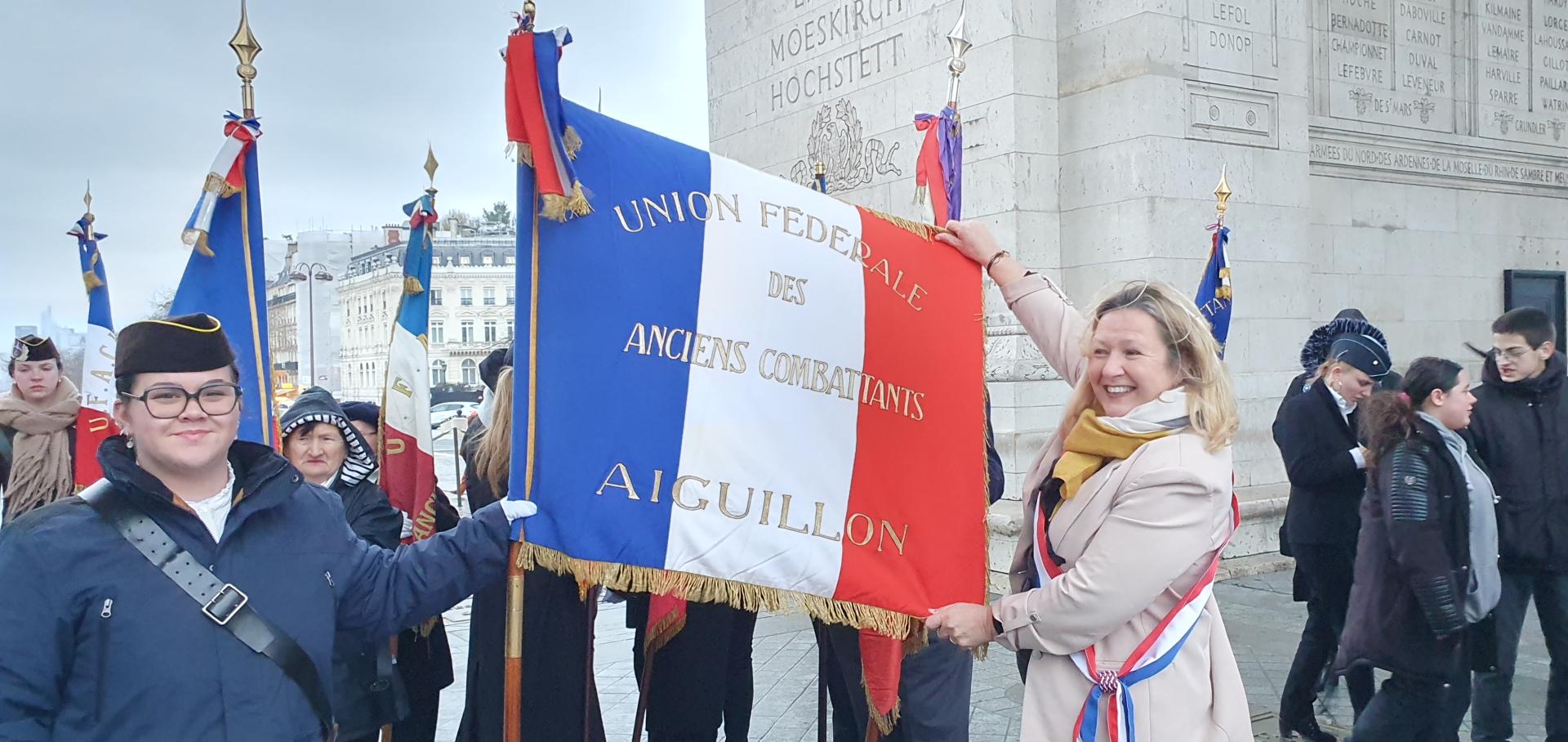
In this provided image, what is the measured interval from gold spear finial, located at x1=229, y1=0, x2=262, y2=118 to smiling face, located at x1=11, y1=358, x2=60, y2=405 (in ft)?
9.52

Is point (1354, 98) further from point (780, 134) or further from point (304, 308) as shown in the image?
point (304, 308)

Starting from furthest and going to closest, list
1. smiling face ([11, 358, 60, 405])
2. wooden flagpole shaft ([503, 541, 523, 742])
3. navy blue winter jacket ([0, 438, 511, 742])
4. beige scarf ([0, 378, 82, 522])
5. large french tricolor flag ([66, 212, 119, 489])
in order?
smiling face ([11, 358, 60, 405]) → beige scarf ([0, 378, 82, 522]) → large french tricolor flag ([66, 212, 119, 489]) → wooden flagpole shaft ([503, 541, 523, 742]) → navy blue winter jacket ([0, 438, 511, 742])

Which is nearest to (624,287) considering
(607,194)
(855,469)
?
(607,194)

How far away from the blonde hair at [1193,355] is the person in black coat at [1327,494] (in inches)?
100

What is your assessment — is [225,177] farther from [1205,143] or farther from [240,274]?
[1205,143]

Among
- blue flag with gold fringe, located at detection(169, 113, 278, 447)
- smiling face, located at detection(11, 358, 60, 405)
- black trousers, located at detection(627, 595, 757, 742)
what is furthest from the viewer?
smiling face, located at detection(11, 358, 60, 405)

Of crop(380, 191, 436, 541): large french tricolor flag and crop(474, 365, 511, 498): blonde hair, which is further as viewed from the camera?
crop(380, 191, 436, 541): large french tricolor flag

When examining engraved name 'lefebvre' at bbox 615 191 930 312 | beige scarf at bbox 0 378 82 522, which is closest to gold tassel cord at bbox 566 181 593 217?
engraved name 'lefebvre' at bbox 615 191 930 312

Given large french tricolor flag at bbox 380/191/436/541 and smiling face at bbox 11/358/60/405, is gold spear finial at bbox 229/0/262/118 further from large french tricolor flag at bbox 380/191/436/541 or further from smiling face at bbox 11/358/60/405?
smiling face at bbox 11/358/60/405

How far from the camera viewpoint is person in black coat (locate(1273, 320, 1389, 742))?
4609mm

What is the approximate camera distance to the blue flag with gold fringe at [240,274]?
312 centimetres

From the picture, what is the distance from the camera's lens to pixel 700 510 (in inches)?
109

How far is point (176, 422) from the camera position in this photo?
2.04 m

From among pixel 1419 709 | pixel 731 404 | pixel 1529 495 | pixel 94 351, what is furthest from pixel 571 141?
pixel 1529 495
